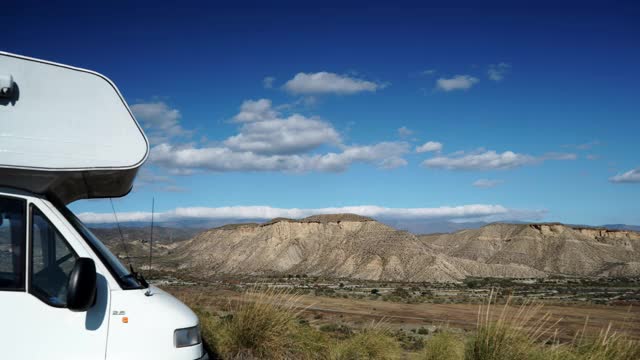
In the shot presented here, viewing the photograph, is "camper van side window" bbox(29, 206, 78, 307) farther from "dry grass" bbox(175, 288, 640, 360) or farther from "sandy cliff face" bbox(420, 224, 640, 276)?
"sandy cliff face" bbox(420, 224, 640, 276)

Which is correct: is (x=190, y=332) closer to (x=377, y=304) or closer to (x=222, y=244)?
(x=377, y=304)

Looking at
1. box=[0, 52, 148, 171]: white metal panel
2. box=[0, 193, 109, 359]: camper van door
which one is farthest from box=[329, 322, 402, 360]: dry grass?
box=[0, 52, 148, 171]: white metal panel

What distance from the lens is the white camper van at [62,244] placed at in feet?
12.7

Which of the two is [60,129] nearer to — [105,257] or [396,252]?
[105,257]

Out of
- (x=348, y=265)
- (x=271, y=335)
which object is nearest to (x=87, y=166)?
(x=271, y=335)

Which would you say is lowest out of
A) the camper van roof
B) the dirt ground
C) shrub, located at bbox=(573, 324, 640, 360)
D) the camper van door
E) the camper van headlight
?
the dirt ground

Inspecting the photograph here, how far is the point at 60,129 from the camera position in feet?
13.9

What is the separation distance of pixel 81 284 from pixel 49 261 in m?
0.56

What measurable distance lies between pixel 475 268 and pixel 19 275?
2997 inches

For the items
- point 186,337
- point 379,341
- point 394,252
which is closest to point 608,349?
point 379,341

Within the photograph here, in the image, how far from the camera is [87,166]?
4.23 m

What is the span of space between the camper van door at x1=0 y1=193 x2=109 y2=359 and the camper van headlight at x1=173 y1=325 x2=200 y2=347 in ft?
1.59

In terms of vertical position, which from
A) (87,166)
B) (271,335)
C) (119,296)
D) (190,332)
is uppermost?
(87,166)

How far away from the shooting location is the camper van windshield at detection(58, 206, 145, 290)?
420cm
